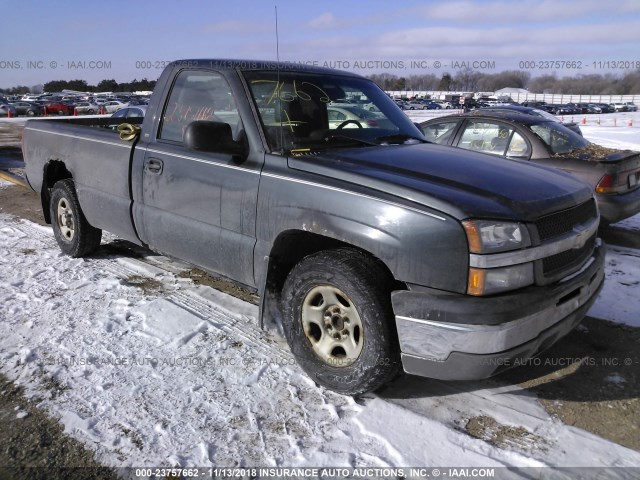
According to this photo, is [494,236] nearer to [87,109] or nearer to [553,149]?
[553,149]

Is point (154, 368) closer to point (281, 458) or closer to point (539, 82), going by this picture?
point (281, 458)

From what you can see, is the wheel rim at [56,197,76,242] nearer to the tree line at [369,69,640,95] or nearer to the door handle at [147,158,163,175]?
the door handle at [147,158,163,175]

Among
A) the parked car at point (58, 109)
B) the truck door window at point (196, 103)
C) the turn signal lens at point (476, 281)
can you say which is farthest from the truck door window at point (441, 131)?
the parked car at point (58, 109)

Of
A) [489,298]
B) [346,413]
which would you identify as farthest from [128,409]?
[489,298]

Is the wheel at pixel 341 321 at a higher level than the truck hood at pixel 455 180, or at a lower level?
lower

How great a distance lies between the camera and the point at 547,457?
275 centimetres

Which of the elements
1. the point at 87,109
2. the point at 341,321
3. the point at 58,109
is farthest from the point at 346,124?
the point at 58,109

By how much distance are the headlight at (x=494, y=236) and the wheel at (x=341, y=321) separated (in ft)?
1.89

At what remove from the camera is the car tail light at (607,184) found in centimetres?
659

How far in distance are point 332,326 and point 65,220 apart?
3.84 meters

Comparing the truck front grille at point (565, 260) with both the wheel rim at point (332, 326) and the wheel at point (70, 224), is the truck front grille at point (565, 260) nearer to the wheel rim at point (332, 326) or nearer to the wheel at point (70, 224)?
the wheel rim at point (332, 326)

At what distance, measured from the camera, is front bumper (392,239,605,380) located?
2.68 m

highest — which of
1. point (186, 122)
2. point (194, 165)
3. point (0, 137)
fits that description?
point (186, 122)

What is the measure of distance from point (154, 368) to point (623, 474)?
2733 mm
